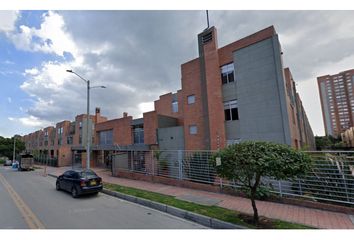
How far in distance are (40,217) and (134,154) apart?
9.66 metres

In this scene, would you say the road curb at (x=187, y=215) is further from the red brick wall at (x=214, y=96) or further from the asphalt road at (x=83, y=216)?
the red brick wall at (x=214, y=96)

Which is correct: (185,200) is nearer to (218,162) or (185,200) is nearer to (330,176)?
(218,162)

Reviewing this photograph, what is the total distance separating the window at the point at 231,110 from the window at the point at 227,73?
1.88m

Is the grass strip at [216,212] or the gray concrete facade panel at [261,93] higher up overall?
the gray concrete facade panel at [261,93]

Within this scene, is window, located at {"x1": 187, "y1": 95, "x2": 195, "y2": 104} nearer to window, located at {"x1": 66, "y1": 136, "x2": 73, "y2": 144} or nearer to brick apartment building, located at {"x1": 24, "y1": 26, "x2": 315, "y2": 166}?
brick apartment building, located at {"x1": 24, "y1": 26, "x2": 315, "y2": 166}

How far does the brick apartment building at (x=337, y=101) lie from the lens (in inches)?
2574

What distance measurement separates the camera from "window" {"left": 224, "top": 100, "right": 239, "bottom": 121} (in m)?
16.2

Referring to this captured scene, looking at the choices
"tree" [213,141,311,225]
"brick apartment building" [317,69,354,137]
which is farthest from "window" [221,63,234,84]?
"brick apartment building" [317,69,354,137]

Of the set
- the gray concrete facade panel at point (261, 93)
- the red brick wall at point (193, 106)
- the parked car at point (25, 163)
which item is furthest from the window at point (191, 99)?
the parked car at point (25, 163)

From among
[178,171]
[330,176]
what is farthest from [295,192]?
[178,171]

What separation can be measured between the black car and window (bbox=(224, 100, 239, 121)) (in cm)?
1100

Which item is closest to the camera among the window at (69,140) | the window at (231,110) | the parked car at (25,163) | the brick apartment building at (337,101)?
the window at (231,110)

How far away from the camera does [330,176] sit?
298 inches

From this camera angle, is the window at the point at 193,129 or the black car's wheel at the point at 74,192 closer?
the black car's wheel at the point at 74,192
